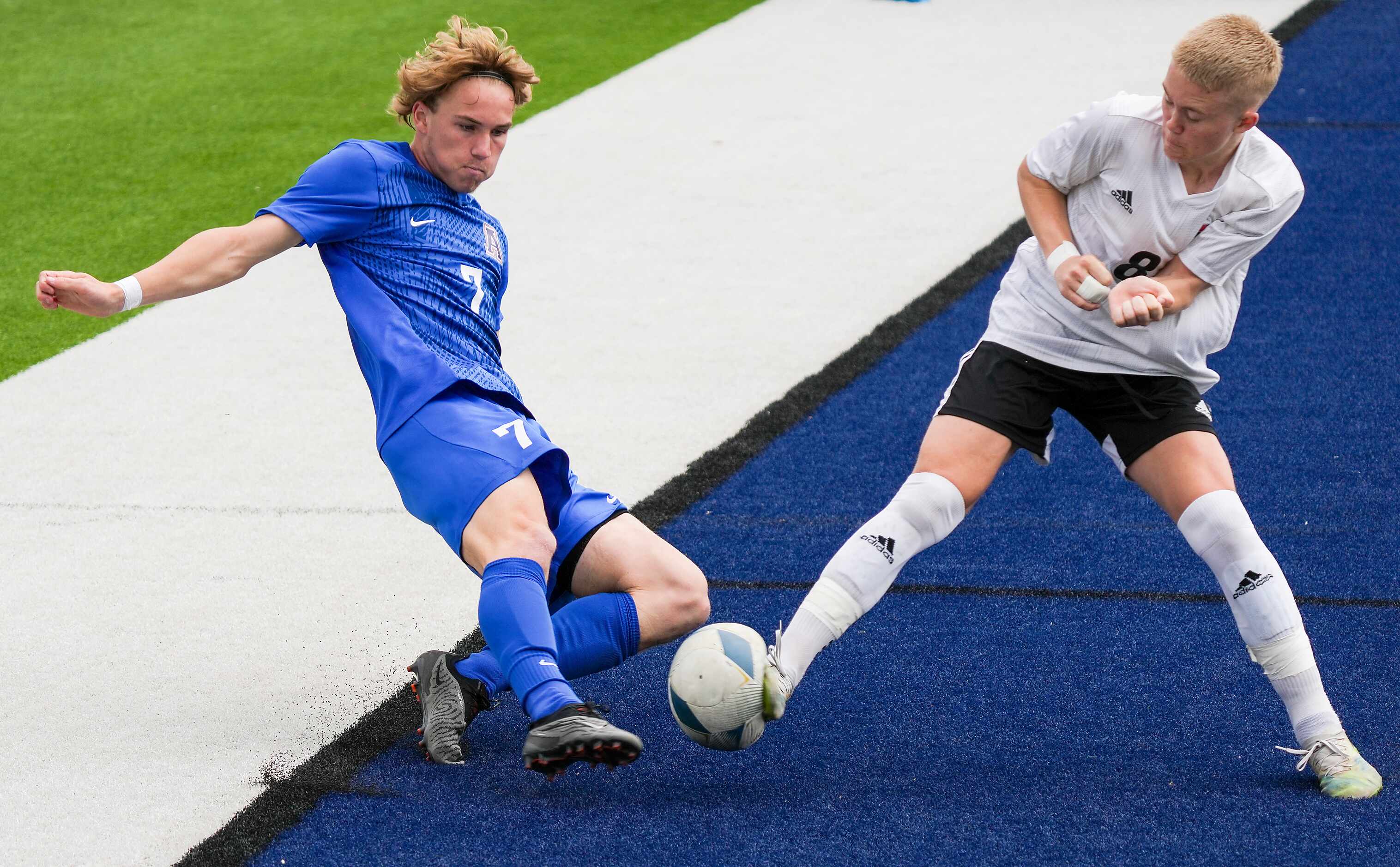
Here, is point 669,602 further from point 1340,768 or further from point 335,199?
point 1340,768

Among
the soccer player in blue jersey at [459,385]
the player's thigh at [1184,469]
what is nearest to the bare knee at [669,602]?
the soccer player in blue jersey at [459,385]

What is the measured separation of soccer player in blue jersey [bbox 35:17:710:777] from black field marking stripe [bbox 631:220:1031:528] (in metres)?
1.09

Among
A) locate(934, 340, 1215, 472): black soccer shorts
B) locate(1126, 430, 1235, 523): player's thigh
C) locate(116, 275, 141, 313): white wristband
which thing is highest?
locate(116, 275, 141, 313): white wristband

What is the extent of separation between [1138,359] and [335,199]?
1.61 metres

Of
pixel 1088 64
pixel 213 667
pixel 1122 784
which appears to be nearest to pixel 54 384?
pixel 213 667

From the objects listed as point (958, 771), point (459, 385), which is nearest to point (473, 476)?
point (459, 385)

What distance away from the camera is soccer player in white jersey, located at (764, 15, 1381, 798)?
2.93 meters

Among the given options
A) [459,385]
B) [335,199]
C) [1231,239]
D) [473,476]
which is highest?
[335,199]

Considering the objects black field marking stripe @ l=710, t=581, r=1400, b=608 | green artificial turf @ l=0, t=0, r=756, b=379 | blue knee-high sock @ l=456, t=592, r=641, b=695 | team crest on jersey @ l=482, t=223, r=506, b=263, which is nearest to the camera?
blue knee-high sock @ l=456, t=592, r=641, b=695

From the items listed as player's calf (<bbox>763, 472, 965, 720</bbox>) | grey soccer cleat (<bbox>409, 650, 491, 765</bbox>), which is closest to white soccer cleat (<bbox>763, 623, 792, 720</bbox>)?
player's calf (<bbox>763, 472, 965, 720</bbox>)

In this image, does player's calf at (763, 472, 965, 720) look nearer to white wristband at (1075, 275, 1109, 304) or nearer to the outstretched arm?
white wristband at (1075, 275, 1109, 304)

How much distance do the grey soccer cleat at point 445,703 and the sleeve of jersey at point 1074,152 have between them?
1.54 metres

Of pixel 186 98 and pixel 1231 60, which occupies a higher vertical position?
pixel 1231 60

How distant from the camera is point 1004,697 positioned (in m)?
3.37
